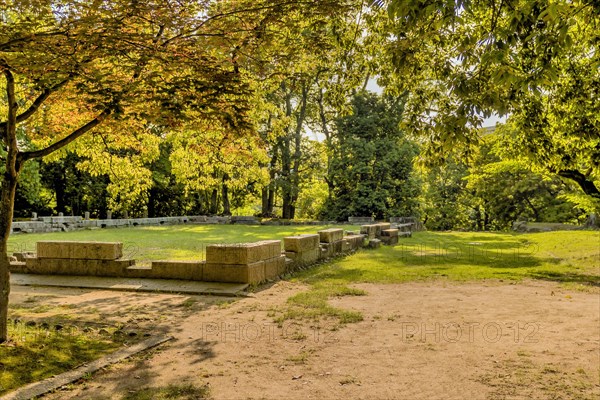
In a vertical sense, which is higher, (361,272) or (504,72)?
(504,72)

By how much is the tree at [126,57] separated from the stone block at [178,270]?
4.42 metres

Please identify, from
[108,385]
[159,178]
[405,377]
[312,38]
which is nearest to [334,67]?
[312,38]

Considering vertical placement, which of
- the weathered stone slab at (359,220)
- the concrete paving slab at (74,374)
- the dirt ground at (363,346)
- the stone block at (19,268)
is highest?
the weathered stone slab at (359,220)

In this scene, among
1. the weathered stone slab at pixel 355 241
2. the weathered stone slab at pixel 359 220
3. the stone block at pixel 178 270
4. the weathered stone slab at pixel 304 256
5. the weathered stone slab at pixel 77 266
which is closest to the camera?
the stone block at pixel 178 270

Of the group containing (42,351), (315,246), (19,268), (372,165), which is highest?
(372,165)

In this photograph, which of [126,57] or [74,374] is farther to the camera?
[126,57]

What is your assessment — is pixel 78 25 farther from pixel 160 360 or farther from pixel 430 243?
pixel 430 243

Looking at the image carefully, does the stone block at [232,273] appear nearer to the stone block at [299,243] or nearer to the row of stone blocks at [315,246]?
the row of stone blocks at [315,246]

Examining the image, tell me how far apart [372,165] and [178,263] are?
26.4 m

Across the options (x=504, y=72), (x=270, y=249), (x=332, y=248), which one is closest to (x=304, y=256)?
(x=270, y=249)

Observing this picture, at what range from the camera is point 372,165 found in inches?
1398

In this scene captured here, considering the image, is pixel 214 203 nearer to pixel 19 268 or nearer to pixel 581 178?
pixel 19 268

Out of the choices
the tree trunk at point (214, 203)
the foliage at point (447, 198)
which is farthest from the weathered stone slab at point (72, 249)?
the foliage at point (447, 198)

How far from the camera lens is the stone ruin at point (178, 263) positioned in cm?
1034
